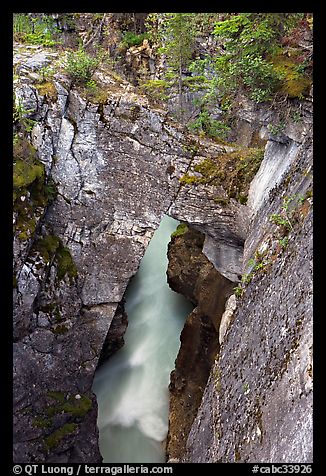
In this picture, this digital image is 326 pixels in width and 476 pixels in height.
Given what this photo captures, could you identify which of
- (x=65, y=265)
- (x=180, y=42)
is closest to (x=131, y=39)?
(x=180, y=42)

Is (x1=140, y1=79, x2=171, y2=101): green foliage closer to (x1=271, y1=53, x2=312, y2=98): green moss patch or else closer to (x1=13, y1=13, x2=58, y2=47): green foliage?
(x1=13, y1=13, x2=58, y2=47): green foliage

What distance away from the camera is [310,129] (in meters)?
6.11

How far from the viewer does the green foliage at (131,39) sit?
1502 centimetres

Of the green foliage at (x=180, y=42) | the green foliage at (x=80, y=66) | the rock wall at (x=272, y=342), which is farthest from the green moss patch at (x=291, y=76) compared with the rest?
the green foliage at (x=80, y=66)

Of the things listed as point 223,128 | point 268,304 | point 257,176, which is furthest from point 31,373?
point 223,128

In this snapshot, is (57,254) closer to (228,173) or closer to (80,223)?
(80,223)

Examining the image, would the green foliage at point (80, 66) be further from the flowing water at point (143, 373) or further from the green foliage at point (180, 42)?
the flowing water at point (143, 373)

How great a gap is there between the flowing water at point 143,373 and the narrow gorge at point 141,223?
0.17 ft

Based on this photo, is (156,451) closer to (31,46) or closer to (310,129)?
(310,129)

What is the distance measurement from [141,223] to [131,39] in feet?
31.9

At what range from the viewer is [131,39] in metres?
15.1

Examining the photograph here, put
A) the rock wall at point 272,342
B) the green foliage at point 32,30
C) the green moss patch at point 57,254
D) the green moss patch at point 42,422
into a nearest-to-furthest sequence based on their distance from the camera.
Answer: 1. the rock wall at point 272,342
2. the green moss patch at point 42,422
3. the green moss patch at point 57,254
4. the green foliage at point 32,30

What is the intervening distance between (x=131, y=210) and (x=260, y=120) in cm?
400

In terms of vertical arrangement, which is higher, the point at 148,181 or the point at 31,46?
the point at 31,46
